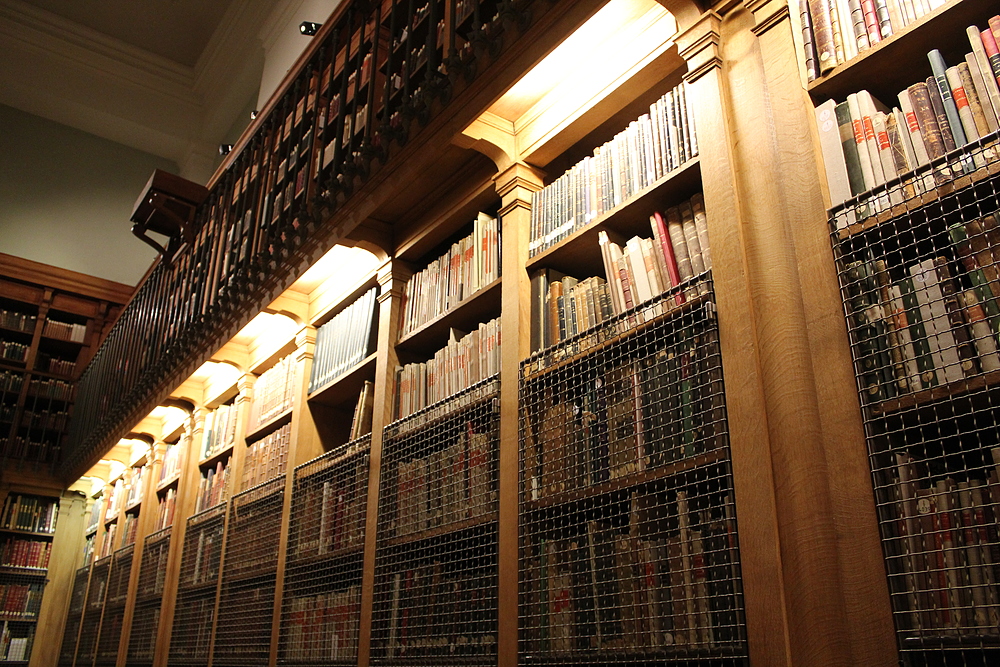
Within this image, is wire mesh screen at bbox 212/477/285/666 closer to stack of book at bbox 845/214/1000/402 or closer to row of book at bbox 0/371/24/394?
stack of book at bbox 845/214/1000/402

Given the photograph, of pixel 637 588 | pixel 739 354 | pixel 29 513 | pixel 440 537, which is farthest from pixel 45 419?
pixel 739 354

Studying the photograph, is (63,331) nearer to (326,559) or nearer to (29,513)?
(29,513)

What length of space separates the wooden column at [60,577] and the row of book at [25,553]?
0.05m

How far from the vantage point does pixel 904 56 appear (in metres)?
1.42

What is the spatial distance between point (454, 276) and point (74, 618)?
15.1 feet

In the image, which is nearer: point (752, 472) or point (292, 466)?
point (752, 472)

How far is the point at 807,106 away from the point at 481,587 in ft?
4.21

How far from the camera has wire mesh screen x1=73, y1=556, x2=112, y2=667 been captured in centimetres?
499

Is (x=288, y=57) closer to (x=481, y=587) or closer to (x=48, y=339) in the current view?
(x=48, y=339)

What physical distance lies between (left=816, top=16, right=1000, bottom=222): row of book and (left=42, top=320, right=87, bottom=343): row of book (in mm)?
6459

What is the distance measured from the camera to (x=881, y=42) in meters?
1.42

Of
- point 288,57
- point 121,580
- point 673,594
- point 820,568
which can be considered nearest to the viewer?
point 820,568

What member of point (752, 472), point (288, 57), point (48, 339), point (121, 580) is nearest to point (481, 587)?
point (752, 472)

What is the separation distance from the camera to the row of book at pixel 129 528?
16.2 feet
